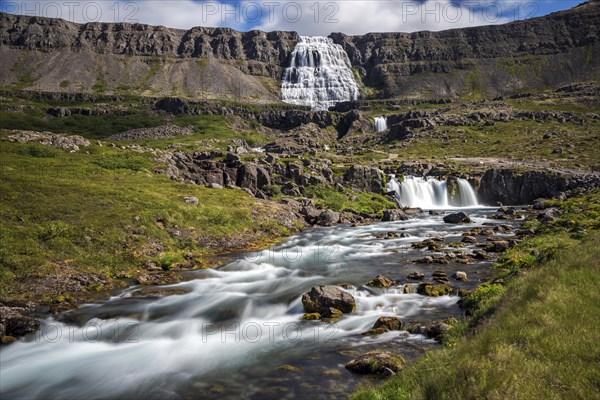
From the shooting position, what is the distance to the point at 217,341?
16.9 metres

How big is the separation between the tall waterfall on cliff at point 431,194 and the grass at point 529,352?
2614 inches

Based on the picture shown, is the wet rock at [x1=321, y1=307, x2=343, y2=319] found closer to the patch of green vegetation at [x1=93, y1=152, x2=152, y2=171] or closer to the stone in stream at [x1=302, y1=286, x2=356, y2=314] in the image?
the stone in stream at [x1=302, y1=286, x2=356, y2=314]

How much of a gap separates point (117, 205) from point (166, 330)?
734 inches

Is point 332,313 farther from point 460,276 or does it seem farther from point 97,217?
point 97,217

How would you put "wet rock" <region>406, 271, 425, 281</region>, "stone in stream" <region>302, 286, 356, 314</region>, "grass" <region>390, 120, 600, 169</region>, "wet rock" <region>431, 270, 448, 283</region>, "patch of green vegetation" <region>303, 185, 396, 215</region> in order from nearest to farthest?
1. "stone in stream" <region>302, 286, 356, 314</region>
2. "wet rock" <region>431, 270, 448, 283</region>
3. "wet rock" <region>406, 271, 425, 281</region>
4. "patch of green vegetation" <region>303, 185, 396, 215</region>
5. "grass" <region>390, 120, 600, 169</region>

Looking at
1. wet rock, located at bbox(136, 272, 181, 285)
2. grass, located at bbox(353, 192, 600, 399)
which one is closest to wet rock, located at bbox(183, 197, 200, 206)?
wet rock, located at bbox(136, 272, 181, 285)

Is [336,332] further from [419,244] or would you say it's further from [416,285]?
[419,244]

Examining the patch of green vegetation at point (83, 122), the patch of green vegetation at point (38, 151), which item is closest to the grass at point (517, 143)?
the patch of green vegetation at point (38, 151)

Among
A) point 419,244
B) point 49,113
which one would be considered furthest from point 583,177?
point 49,113

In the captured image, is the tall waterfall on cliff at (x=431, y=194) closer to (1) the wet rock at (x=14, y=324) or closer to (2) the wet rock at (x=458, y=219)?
(2) the wet rock at (x=458, y=219)

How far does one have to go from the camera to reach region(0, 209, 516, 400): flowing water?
13133 millimetres

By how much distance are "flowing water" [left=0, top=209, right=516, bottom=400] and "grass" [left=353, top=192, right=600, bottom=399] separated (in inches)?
158

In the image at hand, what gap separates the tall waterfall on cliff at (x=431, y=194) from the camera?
78062mm

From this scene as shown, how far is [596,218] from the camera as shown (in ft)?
111
